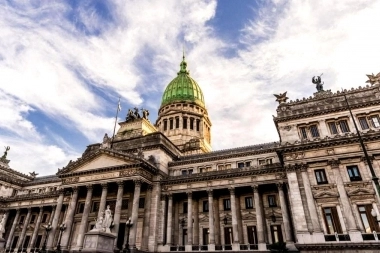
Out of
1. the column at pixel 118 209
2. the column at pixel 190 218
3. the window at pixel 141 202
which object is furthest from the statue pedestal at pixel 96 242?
the window at pixel 141 202

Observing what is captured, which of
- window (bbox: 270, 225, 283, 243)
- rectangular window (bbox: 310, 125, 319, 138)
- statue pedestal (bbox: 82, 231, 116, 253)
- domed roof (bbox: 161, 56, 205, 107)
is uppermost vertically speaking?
domed roof (bbox: 161, 56, 205, 107)

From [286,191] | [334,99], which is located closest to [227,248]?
[286,191]

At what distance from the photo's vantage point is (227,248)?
114 ft

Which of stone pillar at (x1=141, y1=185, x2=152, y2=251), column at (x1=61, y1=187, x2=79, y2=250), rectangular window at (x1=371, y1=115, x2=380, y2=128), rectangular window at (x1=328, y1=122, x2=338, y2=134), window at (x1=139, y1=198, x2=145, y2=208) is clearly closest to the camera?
rectangular window at (x1=371, y1=115, x2=380, y2=128)

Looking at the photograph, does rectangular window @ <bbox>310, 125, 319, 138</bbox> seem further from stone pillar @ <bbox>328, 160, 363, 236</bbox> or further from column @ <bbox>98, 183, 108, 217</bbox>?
column @ <bbox>98, 183, 108, 217</bbox>

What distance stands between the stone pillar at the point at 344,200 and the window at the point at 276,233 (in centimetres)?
898

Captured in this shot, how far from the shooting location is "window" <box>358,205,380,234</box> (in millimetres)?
26062

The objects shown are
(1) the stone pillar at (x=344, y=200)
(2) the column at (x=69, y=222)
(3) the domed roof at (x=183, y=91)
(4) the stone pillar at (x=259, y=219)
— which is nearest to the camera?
(1) the stone pillar at (x=344, y=200)

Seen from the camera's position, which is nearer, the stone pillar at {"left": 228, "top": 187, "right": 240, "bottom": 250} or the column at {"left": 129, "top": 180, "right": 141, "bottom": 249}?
the stone pillar at {"left": 228, "top": 187, "right": 240, "bottom": 250}

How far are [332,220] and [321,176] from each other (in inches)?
190

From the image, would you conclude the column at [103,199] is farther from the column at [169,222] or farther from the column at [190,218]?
the column at [190,218]

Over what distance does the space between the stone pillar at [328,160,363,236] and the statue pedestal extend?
74.6 ft

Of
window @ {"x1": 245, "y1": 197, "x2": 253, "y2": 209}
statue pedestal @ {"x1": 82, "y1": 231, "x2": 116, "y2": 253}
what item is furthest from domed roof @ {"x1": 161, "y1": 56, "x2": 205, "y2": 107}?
statue pedestal @ {"x1": 82, "y1": 231, "x2": 116, "y2": 253}

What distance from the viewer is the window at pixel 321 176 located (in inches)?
1182
